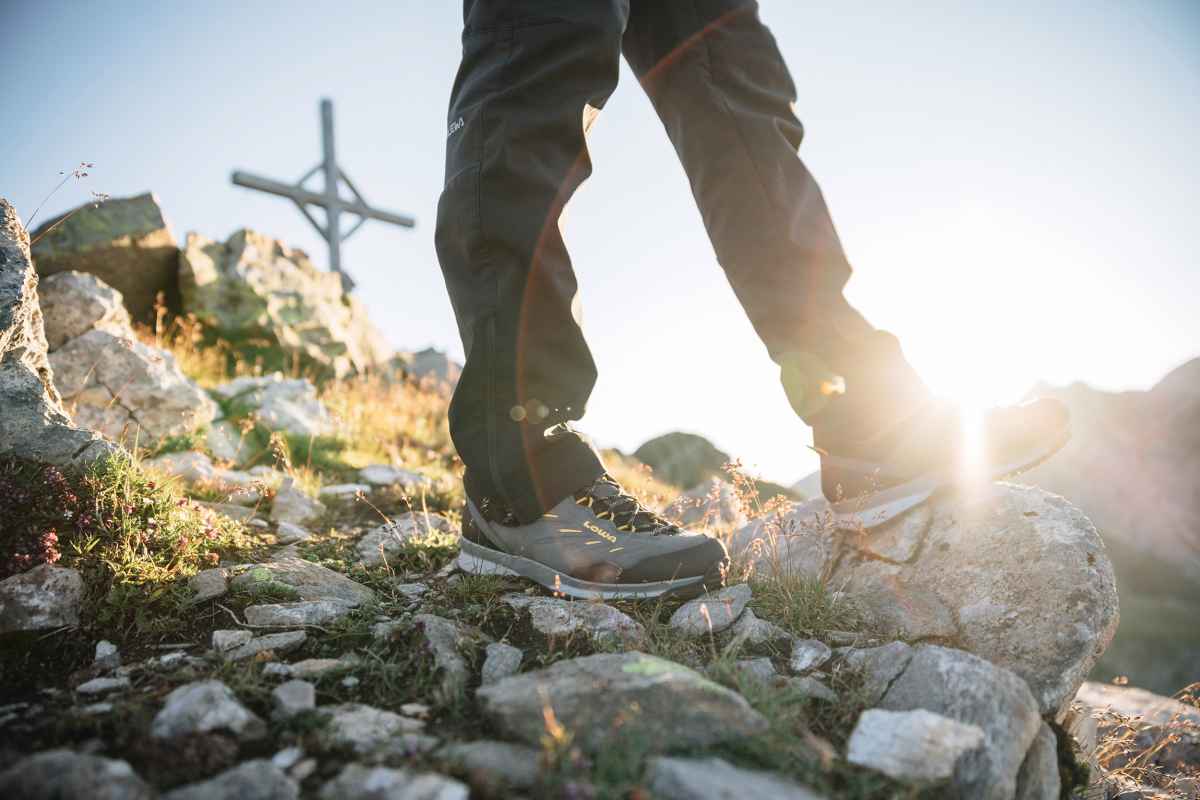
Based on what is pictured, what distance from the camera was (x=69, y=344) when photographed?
4344 millimetres

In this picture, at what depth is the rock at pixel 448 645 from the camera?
132 centimetres

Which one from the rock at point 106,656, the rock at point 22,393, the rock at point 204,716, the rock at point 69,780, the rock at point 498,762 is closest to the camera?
the rock at point 69,780

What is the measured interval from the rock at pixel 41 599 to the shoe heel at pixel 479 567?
3.30ft

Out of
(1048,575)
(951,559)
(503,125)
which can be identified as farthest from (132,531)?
(1048,575)

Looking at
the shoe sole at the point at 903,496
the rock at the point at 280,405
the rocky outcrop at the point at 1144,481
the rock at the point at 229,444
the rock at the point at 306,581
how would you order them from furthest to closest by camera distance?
the rocky outcrop at the point at 1144,481
the rock at the point at 280,405
the rock at the point at 229,444
the shoe sole at the point at 903,496
the rock at the point at 306,581

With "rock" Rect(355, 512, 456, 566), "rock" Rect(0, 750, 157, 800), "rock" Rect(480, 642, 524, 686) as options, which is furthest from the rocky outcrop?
"rock" Rect(0, 750, 157, 800)

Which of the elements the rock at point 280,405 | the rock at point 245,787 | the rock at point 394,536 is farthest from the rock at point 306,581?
the rock at point 280,405

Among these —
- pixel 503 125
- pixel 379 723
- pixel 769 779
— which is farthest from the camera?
pixel 503 125

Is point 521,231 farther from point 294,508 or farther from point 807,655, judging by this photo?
point 294,508

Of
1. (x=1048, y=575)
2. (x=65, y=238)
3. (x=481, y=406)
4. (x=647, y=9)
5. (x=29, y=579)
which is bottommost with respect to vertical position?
(x=1048, y=575)

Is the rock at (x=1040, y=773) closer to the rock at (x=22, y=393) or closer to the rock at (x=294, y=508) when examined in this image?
the rock at (x=22, y=393)

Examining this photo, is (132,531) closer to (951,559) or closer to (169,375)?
(951,559)

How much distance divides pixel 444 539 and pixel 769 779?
5.89ft

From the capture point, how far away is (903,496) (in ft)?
7.16
